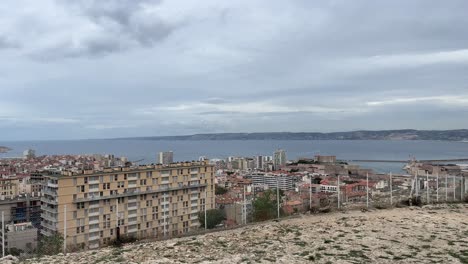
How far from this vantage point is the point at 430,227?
7988 millimetres

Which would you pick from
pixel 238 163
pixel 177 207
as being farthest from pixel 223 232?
pixel 238 163

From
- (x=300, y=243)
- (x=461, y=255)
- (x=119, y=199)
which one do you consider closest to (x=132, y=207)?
(x=119, y=199)

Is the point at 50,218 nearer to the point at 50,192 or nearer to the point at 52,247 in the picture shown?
the point at 50,192

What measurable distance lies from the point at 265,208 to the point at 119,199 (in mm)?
21097

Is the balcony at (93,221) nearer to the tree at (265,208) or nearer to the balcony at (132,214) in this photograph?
the balcony at (132,214)

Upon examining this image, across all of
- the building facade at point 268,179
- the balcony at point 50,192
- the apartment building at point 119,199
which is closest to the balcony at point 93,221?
the apartment building at point 119,199

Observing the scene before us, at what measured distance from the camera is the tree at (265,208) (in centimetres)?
988

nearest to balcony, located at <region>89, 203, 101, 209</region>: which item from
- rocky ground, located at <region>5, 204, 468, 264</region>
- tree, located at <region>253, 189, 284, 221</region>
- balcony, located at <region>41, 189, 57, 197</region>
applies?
balcony, located at <region>41, 189, 57, 197</region>

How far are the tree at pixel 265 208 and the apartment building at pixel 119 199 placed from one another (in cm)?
1274

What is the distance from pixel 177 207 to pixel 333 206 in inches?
898

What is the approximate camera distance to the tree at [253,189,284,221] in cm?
988

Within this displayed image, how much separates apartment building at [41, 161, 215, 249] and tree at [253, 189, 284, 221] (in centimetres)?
1274

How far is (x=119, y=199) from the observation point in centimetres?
2902

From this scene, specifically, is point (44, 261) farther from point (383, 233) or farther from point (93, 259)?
→ point (383, 233)
